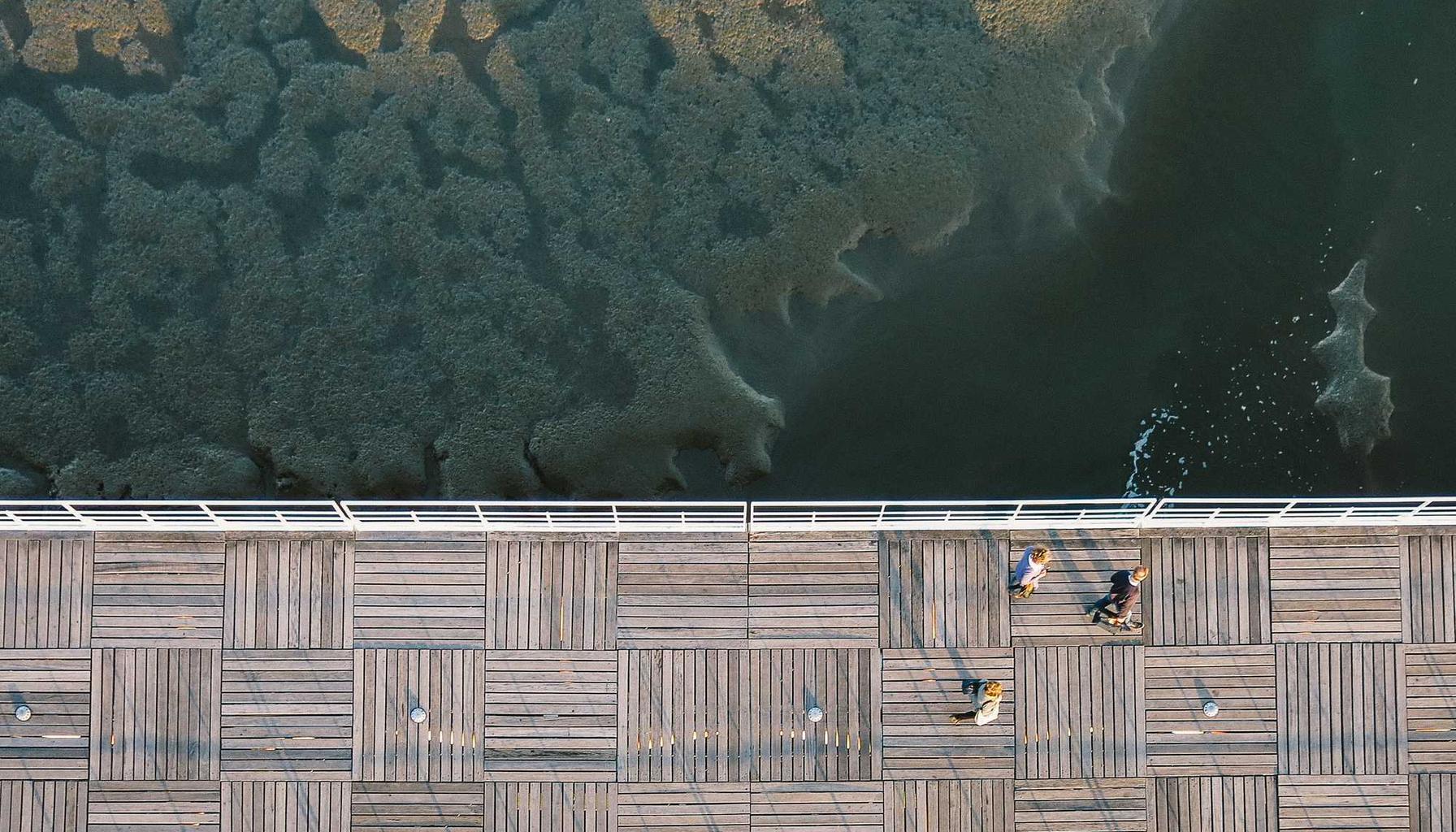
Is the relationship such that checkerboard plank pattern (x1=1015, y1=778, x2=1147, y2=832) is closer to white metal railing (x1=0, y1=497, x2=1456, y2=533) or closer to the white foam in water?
white metal railing (x1=0, y1=497, x2=1456, y2=533)

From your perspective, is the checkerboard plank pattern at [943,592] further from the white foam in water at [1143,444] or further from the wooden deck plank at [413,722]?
the wooden deck plank at [413,722]

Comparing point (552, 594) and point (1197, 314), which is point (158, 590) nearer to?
point (552, 594)

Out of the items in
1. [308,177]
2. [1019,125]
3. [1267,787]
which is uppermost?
[1019,125]

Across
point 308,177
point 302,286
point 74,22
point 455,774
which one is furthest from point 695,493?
point 74,22

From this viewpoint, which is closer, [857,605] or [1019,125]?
[857,605]

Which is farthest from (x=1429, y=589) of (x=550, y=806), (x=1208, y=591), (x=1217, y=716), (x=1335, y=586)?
(x=550, y=806)

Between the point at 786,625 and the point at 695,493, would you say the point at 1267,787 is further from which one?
the point at 695,493
